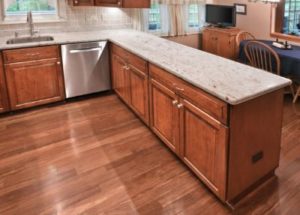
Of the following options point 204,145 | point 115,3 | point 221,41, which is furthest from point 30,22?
point 221,41

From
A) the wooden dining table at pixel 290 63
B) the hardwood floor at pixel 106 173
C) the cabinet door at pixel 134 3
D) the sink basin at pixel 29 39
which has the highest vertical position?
the cabinet door at pixel 134 3

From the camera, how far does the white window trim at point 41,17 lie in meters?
3.96

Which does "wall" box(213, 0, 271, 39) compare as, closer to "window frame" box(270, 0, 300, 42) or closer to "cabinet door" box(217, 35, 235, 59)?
"window frame" box(270, 0, 300, 42)

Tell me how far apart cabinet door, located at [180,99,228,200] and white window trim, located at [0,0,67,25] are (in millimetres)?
2796

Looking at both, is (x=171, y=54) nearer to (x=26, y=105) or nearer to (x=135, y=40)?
(x=135, y=40)

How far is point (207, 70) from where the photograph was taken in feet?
7.72

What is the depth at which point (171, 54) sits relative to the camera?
2.91 m

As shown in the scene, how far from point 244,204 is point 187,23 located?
420cm

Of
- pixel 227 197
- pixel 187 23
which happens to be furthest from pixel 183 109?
pixel 187 23

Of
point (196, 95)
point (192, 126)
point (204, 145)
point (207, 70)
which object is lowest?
point (204, 145)

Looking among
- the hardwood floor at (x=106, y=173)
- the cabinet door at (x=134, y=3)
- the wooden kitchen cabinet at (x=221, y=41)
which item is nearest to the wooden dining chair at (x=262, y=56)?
the hardwood floor at (x=106, y=173)

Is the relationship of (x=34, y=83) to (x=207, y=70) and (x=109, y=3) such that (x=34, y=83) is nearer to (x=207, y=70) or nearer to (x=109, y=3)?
(x=109, y=3)

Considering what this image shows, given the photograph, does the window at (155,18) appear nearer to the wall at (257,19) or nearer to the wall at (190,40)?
the wall at (190,40)

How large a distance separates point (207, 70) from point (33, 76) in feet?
7.59
